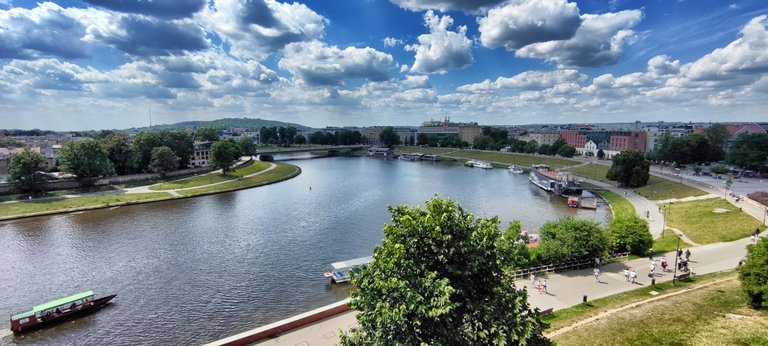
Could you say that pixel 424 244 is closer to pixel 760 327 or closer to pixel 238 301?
pixel 760 327

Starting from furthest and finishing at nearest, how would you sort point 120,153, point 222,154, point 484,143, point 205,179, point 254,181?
point 484,143 → point 222,154 → point 254,181 → point 205,179 → point 120,153

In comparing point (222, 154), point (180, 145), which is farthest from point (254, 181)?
point (180, 145)

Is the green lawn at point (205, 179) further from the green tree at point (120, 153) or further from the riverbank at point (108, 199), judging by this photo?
the green tree at point (120, 153)

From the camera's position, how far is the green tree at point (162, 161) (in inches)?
3423

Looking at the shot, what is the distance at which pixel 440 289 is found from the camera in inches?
453

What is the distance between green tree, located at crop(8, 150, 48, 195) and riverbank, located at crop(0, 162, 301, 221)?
4233 mm

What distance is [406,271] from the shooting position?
12438 millimetres

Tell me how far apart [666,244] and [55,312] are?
2082 inches

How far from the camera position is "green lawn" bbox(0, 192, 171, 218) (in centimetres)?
5930

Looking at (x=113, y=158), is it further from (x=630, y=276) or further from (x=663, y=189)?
(x=663, y=189)

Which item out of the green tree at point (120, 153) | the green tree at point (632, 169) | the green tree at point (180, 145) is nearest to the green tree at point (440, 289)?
the green tree at point (632, 169)

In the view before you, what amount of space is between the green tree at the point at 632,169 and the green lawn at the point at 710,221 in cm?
2145

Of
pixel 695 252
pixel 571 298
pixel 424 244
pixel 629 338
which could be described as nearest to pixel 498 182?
pixel 695 252

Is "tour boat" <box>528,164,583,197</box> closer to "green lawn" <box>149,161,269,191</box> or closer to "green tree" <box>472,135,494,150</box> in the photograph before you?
"green lawn" <box>149,161,269,191</box>
